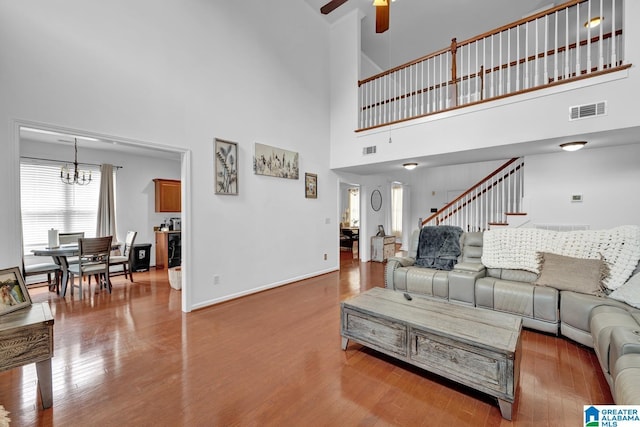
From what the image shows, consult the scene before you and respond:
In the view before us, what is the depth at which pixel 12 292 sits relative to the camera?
6.66 feet

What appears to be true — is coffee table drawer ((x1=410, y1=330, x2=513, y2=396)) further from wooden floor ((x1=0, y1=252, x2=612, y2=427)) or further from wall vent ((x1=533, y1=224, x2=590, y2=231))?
wall vent ((x1=533, y1=224, x2=590, y2=231))

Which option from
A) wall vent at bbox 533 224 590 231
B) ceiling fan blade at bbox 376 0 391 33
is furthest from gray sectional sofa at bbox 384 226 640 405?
ceiling fan blade at bbox 376 0 391 33

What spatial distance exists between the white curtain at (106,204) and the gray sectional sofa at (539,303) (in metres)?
5.88

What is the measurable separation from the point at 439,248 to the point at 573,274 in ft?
4.88

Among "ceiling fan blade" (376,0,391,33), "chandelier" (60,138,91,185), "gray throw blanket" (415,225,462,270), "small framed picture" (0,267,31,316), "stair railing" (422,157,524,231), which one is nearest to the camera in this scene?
"small framed picture" (0,267,31,316)

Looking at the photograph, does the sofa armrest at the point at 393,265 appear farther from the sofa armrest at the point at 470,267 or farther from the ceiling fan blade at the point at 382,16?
the ceiling fan blade at the point at 382,16

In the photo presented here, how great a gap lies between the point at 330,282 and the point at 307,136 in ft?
9.35

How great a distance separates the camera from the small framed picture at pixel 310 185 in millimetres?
5430

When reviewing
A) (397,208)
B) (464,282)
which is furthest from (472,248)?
(397,208)

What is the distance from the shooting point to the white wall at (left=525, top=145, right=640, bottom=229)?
167 inches

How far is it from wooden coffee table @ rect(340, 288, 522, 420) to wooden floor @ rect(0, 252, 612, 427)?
0.18m

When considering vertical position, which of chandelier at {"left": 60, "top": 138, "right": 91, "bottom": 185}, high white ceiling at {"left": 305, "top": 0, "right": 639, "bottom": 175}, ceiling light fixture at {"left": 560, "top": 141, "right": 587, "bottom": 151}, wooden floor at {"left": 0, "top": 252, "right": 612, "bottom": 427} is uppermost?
high white ceiling at {"left": 305, "top": 0, "right": 639, "bottom": 175}

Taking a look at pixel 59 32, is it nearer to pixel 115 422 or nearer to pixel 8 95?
pixel 8 95

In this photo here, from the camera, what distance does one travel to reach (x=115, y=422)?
5.81 ft
